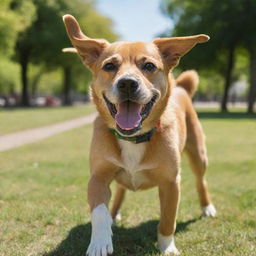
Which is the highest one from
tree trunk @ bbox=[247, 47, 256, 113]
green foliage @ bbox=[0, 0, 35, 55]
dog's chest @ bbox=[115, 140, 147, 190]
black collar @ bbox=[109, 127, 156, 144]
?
green foliage @ bbox=[0, 0, 35, 55]

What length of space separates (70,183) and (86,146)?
5643 millimetres

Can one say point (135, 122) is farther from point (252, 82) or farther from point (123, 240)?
point (252, 82)

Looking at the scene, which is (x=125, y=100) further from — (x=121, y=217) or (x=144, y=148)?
(x=121, y=217)

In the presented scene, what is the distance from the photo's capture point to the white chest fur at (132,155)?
158 inches

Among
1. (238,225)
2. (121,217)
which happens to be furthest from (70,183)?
(238,225)

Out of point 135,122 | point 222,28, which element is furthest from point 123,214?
point 222,28

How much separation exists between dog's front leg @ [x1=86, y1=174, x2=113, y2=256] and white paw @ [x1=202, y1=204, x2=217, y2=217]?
1925 millimetres

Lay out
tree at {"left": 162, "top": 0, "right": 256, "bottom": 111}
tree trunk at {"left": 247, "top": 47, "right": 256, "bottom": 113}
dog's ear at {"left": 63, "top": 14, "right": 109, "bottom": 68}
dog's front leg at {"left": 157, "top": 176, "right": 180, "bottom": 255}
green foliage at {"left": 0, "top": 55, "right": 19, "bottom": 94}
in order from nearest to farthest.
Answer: dog's front leg at {"left": 157, "top": 176, "right": 180, "bottom": 255}, dog's ear at {"left": 63, "top": 14, "right": 109, "bottom": 68}, tree trunk at {"left": 247, "top": 47, "right": 256, "bottom": 113}, tree at {"left": 162, "top": 0, "right": 256, "bottom": 111}, green foliage at {"left": 0, "top": 55, "right": 19, "bottom": 94}

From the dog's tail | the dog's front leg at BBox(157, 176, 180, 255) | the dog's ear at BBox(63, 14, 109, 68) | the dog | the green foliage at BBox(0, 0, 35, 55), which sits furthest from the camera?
the green foliage at BBox(0, 0, 35, 55)

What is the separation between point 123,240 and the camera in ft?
14.3

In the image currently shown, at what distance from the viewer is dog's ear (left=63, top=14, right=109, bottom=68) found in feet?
13.9

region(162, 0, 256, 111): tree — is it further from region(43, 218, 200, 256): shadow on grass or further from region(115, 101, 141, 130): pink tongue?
region(115, 101, 141, 130): pink tongue

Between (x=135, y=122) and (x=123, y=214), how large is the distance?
1994 mm

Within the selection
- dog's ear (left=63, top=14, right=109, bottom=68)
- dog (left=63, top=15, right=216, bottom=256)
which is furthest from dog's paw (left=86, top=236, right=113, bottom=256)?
dog's ear (left=63, top=14, right=109, bottom=68)
